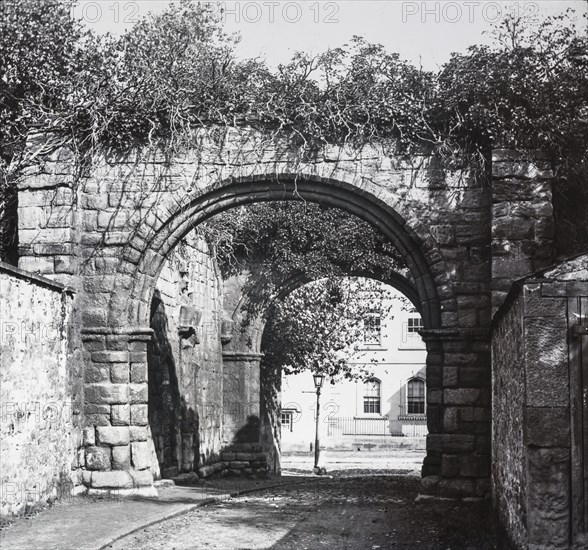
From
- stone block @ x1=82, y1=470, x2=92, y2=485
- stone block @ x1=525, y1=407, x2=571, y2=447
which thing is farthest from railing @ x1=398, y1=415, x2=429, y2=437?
stone block @ x1=525, y1=407, x2=571, y2=447

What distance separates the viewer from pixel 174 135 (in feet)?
36.2

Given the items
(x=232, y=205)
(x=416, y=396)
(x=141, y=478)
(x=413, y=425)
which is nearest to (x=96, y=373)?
(x=141, y=478)

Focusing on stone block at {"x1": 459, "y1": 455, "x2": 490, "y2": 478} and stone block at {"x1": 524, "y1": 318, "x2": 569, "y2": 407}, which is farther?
stone block at {"x1": 459, "y1": 455, "x2": 490, "y2": 478}

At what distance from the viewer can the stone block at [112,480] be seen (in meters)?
10.6

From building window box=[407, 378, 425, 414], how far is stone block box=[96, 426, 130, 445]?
27736 mm

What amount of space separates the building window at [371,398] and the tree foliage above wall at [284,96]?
2744 cm

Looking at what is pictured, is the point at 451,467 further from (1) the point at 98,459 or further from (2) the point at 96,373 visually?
(2) the point at 96,373

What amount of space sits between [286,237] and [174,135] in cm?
523

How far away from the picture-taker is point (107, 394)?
10812 millimetres

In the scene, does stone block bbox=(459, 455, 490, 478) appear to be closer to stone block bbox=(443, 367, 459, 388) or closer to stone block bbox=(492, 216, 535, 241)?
stone block bbox=(443, 367, 459, 388)

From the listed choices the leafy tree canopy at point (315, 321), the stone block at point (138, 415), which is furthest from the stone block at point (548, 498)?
the leafy tree canopy at point (315, 321)

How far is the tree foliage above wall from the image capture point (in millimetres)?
10508

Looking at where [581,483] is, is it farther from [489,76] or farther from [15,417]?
[489,76]

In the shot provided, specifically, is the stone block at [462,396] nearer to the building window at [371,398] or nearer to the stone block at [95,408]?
the stone block at [95,408]
